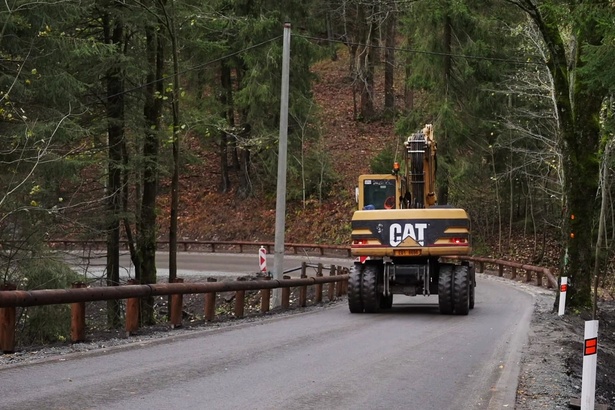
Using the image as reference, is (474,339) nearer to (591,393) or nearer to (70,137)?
(591,393)

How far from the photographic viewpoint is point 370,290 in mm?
18516

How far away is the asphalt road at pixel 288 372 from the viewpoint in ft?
26.3

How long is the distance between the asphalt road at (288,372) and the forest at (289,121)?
12.5 ft

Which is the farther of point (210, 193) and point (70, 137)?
point (210, 193)

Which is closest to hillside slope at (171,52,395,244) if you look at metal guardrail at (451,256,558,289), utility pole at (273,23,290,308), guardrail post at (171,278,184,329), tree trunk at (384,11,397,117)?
tree trunk at (384,11,397,117)

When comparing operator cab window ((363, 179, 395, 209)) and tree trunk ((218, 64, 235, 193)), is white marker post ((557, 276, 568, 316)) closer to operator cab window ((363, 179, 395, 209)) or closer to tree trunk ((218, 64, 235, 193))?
operator cab window ((363, 179, 395, 209))

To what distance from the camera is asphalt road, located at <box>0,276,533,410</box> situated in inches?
316

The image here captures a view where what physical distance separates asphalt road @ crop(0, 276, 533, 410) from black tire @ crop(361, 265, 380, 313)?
3034 millimetres

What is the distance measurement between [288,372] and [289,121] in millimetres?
34469

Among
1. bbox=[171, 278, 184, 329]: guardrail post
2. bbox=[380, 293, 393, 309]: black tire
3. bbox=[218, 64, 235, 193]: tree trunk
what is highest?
bbox=[218, 64, 235, 193]: tree trunk

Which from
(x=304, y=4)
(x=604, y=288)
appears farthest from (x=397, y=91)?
(x=604, y=288)

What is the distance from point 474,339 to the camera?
14008 millimetres

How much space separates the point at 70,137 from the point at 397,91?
43912mm

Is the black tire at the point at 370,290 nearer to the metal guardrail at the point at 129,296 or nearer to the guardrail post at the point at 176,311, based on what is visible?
the metal guardrail at the point at 129,296
